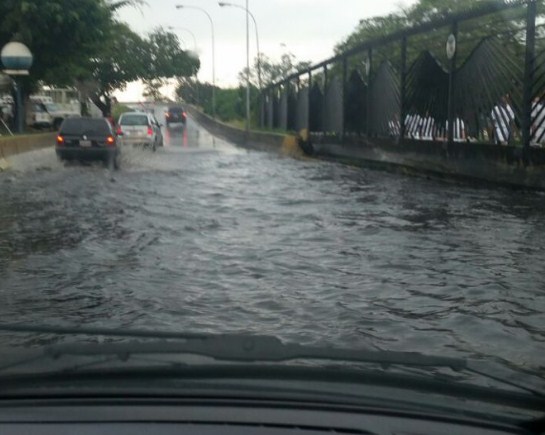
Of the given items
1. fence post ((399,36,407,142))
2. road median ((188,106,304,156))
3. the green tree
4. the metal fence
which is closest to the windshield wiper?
the metal fence

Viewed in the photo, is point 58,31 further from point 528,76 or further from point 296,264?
point 296,264

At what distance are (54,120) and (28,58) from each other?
2348 cm

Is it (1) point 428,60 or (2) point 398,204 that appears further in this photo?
(1) point 428,60

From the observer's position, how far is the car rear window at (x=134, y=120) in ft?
126

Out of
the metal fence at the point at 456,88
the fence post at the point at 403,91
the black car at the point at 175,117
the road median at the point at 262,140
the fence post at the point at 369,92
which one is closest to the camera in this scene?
the metal fence at the point at 456,88

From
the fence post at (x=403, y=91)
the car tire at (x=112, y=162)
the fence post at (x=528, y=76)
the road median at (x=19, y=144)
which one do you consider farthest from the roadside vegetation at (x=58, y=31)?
the fence post at (x=528, y=76)

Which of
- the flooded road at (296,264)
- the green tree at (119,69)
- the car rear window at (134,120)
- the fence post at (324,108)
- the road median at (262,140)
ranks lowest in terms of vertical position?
the road median at (262,140)

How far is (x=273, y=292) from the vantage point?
25.0 feet

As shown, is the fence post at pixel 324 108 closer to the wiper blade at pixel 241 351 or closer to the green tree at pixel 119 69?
the wiper blade at pixel 241 351

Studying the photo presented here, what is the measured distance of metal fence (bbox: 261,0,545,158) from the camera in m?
16.2

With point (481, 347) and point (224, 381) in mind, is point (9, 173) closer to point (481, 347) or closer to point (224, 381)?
point (481, 347)

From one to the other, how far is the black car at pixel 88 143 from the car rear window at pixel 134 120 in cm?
1198

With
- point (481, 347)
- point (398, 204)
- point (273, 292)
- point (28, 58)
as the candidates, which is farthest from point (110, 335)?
point (28, 58)

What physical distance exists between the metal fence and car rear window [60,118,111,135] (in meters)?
7.60
